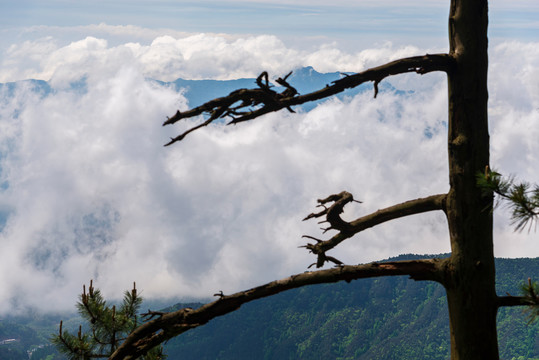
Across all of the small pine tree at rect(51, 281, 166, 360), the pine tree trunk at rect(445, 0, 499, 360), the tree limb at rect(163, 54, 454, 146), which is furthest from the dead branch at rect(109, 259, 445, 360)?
the small pine tree at rect(51, 281, 166, 360)

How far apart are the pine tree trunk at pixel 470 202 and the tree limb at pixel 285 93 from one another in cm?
32

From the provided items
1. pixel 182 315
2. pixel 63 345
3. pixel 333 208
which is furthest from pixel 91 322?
pixel 333 208

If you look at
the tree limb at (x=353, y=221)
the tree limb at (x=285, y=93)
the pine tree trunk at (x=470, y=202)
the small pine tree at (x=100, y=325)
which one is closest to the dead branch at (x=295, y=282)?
the pine tree trunk at (x=470, y=202)

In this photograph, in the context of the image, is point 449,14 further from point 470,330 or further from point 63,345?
point 63,345

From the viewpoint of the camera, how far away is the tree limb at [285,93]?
19.8ft

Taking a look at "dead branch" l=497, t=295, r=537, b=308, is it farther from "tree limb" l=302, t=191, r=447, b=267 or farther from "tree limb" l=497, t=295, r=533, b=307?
"tree limb" l=302, t=191, r=447, b=267

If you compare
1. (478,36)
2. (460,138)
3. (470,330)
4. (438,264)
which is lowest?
(470,330)

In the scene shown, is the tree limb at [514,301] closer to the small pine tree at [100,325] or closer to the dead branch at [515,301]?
the dead branch at [515,301]

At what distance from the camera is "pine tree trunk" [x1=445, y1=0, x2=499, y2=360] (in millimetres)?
6277

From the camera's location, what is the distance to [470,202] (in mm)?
6324

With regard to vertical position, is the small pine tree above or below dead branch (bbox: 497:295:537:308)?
above

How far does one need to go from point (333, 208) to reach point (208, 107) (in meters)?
2.13

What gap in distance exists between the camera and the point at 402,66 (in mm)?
6285

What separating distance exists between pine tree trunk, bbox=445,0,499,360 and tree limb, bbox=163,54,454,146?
0.32m
